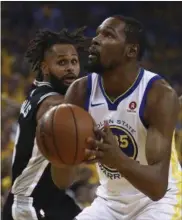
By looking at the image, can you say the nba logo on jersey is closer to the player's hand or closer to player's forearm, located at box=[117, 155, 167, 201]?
player's forearm, located at box=[117, 155, 167, 201]

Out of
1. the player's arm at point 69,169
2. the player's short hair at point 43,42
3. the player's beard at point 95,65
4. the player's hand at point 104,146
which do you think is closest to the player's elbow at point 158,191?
the player's hand at point 104,146

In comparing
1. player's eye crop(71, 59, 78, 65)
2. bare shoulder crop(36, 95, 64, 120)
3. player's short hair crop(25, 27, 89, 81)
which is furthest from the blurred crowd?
bare shoulder crop(36, 95, 64, 120)

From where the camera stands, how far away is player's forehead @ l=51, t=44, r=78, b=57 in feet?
14.9

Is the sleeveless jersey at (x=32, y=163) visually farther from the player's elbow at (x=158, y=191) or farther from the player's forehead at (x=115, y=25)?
the player's elbow at (x=158, y=191)

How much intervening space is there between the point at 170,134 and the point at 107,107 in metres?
0.45

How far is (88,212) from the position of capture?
3.70 meters

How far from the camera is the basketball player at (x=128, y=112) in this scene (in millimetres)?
3457

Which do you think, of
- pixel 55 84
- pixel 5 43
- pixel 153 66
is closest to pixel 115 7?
pixel 153 66

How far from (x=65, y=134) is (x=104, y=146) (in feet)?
0.84

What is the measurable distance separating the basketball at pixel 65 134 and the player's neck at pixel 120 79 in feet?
1.73

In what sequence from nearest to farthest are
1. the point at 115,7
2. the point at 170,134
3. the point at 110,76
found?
1. the point at 170,134
2. the point at 110,76
3. the point at 115,7

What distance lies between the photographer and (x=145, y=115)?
3555mm

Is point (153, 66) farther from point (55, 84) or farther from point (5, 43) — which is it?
point (55, 84)

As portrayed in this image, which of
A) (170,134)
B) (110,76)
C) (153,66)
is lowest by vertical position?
(153,66)
